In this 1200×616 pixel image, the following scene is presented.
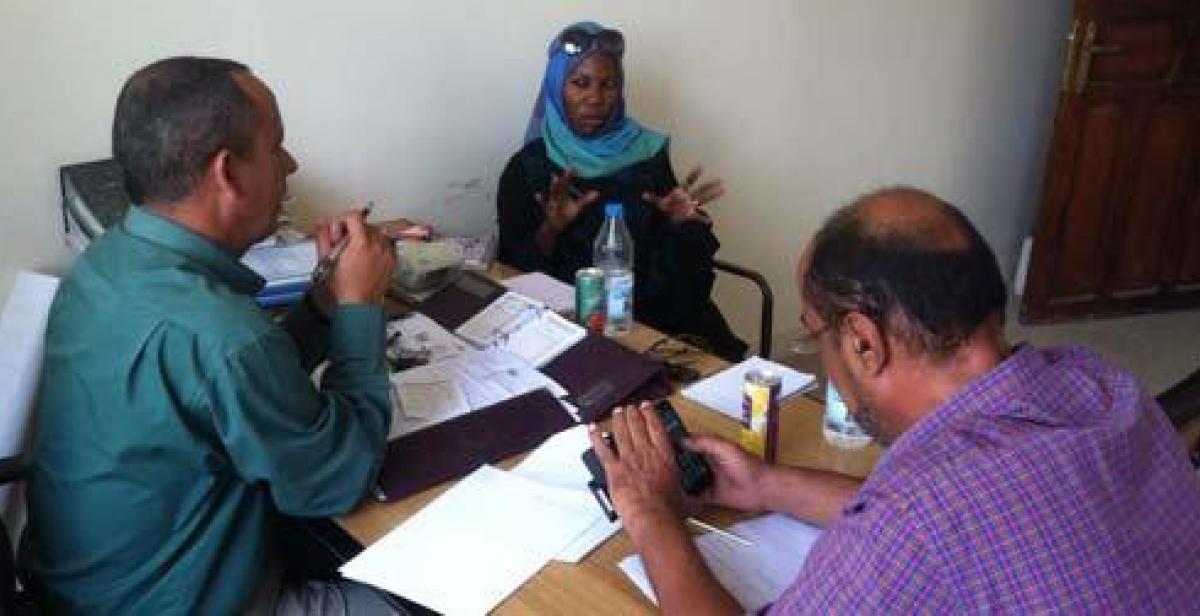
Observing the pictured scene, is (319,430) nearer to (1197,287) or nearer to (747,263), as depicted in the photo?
(747,263)

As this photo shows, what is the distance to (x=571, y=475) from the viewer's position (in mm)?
1402

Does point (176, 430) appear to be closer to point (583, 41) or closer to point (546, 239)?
point (546, 239)

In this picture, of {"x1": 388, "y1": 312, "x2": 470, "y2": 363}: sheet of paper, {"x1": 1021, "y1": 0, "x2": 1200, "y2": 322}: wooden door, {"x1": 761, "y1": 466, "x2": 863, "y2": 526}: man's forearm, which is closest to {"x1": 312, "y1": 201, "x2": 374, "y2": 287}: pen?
{"x1": 388, "y1": 312, "x2": 470, "y2": 363}: sheet of paper

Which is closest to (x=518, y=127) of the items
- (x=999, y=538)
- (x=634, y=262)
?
(x=634, y=262)

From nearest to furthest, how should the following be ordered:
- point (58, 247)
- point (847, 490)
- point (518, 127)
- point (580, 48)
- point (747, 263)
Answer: point (847, 490) → point (58, 247) → point (580, 48) → point (518, 127) → point (747, 263)

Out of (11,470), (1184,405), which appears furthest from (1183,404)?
(11,470)

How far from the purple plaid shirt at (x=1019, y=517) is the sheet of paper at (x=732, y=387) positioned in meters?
0.71

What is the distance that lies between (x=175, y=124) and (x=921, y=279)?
36.0 inches

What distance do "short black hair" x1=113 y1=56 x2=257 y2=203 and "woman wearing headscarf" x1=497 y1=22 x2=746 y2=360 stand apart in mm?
1114

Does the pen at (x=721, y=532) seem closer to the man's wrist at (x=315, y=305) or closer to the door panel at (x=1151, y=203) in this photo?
the man's wrist at (x=315, y=305)

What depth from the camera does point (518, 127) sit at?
2604mm

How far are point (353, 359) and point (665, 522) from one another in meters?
0.50

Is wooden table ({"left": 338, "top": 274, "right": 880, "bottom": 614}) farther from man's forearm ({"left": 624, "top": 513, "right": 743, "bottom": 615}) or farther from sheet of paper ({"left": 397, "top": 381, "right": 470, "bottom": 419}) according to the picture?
sheet of paper ({"left": 397, "top": 381, "right": 470, "bottom": 419})

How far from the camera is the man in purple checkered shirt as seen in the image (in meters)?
0.80
